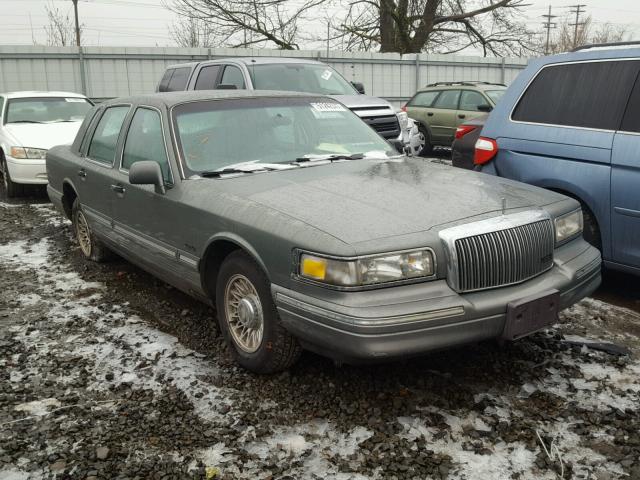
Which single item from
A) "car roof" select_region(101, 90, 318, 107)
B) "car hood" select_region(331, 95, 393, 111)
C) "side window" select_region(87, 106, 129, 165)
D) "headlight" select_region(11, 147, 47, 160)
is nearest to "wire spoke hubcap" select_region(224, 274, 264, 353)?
"car roof" select_region(101, 90, 318, 107)

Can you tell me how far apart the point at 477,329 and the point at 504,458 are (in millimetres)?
574

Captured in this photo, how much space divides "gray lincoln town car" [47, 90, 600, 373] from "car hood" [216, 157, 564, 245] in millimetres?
13

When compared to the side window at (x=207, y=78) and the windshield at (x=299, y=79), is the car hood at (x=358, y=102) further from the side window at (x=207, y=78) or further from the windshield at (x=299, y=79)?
the side window at (x=207, y=78)

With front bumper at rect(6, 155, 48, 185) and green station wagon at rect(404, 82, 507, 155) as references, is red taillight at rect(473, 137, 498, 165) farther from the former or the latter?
green station wagon at rect(404, 82, 507, 155)

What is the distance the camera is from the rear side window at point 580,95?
4484 mm

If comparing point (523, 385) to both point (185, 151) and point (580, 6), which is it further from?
point (580, 6)

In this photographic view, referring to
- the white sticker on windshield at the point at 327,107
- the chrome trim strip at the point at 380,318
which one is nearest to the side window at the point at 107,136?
the white sticker on windshield at the point at 327,107

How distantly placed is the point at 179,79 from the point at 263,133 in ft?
23.9

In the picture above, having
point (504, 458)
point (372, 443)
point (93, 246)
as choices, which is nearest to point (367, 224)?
point (372, 443)

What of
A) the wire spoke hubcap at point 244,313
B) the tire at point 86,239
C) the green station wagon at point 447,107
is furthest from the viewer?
the green station wagon at point 447,107

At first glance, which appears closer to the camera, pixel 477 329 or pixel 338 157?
pixel 477 329

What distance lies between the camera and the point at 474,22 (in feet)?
77.0

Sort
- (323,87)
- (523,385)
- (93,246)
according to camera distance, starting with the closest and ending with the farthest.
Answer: (523,385)
(93,246)
(323,87)

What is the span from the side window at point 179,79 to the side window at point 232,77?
1.04 metres
